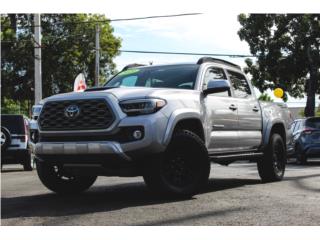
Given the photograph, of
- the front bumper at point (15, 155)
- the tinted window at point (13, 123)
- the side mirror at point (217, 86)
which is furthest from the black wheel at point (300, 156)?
the side mirror at point (217, 86)

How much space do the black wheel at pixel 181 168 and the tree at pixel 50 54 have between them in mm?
34064

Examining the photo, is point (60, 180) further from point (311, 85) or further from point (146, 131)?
point (311, 85)

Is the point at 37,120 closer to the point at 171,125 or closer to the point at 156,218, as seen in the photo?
the point at 171,125

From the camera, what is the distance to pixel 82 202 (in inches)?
273

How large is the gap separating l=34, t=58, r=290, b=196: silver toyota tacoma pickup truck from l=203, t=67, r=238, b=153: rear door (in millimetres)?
14

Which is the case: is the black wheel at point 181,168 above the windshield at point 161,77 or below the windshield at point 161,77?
below

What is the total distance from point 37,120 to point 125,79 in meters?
1.73

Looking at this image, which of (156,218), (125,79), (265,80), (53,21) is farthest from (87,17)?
(156,218)

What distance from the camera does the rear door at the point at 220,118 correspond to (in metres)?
7.78

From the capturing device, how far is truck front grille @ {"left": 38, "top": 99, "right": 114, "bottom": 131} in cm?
655

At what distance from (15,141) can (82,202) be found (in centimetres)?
800

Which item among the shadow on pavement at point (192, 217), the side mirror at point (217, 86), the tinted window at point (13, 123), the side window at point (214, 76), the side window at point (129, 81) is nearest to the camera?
the shadow on pavement at point (192, 217)

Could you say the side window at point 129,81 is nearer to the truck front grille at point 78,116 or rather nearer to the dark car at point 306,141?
the truck front grille at point 78,116

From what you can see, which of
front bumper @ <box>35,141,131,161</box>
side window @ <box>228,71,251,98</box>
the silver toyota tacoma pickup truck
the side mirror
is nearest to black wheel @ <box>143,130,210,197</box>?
the silver toyota tacoma pickup truck
